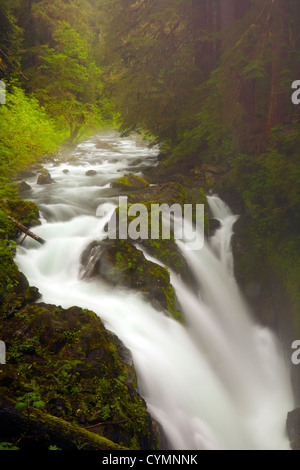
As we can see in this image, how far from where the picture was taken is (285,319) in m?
8.62

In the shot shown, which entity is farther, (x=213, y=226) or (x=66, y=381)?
(x=213, y=226)

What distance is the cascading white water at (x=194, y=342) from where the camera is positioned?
545 cm

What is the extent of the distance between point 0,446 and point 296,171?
9.08m

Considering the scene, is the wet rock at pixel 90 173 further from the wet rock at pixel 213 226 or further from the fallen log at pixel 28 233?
the fallen log at pixel 28 233

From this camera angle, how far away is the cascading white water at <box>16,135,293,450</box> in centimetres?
545

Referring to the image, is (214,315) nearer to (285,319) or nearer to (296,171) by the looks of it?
(285,319)

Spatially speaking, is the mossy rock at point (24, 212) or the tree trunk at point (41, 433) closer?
the tree trunk at point (41, 433)

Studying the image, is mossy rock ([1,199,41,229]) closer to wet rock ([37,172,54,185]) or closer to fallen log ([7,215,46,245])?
fallen log ([7,215,46,245])

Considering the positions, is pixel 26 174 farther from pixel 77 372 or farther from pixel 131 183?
pixel 77 372

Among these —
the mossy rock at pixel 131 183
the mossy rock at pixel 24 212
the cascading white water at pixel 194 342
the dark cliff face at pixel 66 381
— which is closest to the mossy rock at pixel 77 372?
the dark cliff face at pixel 66 381

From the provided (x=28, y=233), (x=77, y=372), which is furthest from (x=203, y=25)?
(x=77, y=372)

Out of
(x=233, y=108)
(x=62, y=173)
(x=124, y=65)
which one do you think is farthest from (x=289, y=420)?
(x=62, y=173)

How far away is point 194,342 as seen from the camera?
6992 mm

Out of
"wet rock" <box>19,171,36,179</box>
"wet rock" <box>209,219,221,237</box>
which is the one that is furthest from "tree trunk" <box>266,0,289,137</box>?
"wet rock" <box>19,171,36,179</box>
